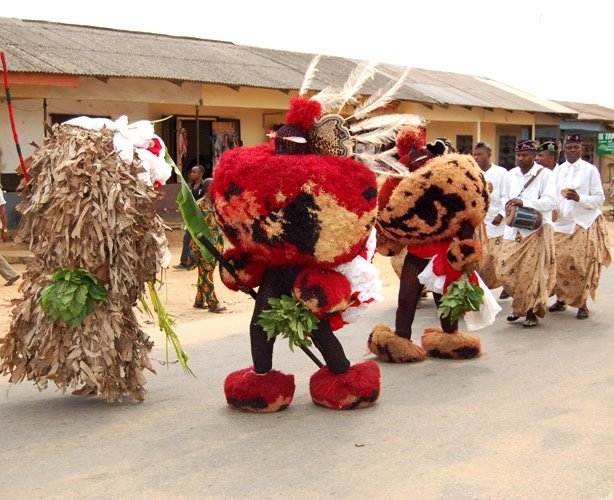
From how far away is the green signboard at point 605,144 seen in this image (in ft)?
112

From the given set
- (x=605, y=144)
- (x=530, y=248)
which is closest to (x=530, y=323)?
(x=530, y=248)

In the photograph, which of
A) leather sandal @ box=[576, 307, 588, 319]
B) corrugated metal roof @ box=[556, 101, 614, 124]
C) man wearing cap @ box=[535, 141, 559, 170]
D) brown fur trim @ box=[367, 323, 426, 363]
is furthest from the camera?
corrugated metal roof @ box=[556, 101, 614, 124]

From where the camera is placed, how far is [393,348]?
6738 mm

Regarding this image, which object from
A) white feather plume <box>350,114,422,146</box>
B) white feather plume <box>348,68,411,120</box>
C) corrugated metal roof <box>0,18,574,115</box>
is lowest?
white feather plume <box>350,114,422,146</box>

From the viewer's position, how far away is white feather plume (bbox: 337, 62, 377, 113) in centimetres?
530

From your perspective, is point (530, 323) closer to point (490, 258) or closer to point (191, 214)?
point (490, 258)

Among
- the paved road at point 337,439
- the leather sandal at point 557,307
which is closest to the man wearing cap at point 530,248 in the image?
the leather sandal at point 557,307

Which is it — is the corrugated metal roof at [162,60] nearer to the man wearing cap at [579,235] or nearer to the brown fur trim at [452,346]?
the man wearing cap at [579,235]

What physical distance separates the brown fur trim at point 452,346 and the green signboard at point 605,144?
29.4 meters

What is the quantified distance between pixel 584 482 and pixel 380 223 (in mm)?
2998

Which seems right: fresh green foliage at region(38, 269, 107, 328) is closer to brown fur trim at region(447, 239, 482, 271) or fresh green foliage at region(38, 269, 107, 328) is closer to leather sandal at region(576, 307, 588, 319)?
brown fur trim at region(447, 239, 482, 271)

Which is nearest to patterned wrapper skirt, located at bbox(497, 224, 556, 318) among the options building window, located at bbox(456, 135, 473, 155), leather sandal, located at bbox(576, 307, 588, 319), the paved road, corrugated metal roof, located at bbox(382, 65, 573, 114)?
leather sandal, located at bbox(576, 307, 588, 319)

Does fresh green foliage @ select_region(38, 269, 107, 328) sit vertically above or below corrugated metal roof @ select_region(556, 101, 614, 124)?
below

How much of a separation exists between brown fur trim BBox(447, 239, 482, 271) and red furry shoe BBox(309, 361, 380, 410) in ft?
4.58
